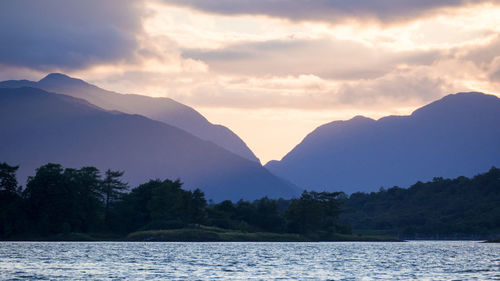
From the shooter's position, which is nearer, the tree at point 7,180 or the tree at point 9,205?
the tree at point 9,205

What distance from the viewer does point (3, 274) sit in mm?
65438

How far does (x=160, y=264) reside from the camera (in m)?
86.6

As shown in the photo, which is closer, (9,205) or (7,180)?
(9,205)

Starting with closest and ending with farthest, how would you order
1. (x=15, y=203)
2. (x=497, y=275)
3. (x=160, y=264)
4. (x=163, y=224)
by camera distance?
(x=497, y=275), (x=160, y=264), (x=15, y=203), (x=163, y=224)

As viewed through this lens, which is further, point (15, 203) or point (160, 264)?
point (15, 203)

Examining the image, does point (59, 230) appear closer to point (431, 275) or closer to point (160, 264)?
point (160, 264)

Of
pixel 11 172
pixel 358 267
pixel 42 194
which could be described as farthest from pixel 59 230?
pixel 358 267

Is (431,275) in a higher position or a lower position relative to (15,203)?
lower

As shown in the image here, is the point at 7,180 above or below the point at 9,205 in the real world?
above

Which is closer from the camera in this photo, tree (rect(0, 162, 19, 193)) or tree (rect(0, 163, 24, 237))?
tree (rect(0, 163, 24, 237))

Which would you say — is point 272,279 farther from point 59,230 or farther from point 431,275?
point 59,230

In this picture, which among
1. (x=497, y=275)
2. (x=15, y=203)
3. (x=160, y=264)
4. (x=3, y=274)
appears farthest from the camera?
(x=15, y=203)

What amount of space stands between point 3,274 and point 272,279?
27.1 m

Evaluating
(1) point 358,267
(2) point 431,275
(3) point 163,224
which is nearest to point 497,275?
(2) point 431,275
